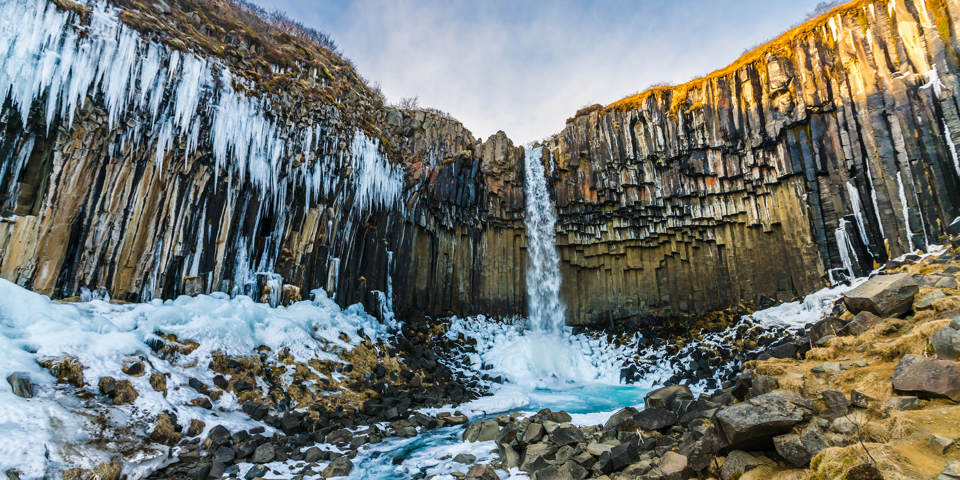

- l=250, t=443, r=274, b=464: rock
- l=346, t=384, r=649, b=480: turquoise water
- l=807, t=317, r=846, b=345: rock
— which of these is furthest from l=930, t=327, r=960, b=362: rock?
l=250, t=443, r=274, b=464: rock

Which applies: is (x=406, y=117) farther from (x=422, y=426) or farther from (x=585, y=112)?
→ (x=422, y=426)

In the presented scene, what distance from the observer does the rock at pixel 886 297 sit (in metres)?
5.44

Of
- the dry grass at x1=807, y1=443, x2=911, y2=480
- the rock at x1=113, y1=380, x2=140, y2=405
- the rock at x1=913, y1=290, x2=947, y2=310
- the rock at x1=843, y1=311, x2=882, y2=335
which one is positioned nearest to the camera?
the dry grass at x1=807, y1=443, x2=911, y2=480

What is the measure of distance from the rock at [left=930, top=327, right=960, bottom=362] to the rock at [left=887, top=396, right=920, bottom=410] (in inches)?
24.1

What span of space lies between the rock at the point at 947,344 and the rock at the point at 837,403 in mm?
867

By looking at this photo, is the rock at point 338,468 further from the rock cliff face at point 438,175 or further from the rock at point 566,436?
the rock cliff face at point 438,175

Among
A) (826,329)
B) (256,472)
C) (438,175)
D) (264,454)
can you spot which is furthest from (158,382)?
(438,175)

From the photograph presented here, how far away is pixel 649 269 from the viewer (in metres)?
20.5

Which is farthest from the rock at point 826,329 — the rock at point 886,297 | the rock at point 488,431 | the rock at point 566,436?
the rock at point 488,431

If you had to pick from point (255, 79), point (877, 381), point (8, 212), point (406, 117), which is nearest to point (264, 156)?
point (255, 79)

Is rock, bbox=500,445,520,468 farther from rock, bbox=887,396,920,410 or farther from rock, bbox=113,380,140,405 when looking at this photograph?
rock, bbox=113,380,140,405

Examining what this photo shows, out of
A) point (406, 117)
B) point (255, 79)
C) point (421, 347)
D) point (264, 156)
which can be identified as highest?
point (406, 117)

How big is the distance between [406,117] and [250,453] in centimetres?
1613

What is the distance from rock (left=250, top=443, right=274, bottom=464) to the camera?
22.5 feet
